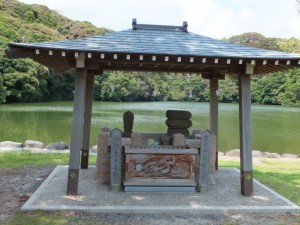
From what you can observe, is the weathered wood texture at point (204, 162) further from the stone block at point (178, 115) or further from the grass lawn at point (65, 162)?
the grass lawn at point (65, 162)

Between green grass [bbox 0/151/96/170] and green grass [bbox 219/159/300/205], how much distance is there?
14.4 ft

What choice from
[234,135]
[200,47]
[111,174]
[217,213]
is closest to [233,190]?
[217,213]

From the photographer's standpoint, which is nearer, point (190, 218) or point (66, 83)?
point (190, 218)

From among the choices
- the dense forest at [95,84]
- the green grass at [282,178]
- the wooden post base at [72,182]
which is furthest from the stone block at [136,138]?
the dense forest at [95,84]

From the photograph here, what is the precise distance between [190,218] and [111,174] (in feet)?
5.53

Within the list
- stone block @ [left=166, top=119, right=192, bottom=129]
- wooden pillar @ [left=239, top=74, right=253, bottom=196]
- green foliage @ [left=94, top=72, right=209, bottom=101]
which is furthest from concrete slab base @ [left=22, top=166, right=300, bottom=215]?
green foliage @ [left=94, top=72, right=209, bottom=101]

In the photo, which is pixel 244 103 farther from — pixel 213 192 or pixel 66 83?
pixel 66 83

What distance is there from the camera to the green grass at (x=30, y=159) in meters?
8.33

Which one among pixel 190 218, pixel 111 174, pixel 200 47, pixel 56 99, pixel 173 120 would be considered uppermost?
pixel 56 99

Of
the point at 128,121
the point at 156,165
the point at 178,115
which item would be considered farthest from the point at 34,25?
the point at 156,165

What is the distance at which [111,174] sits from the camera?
5.80m

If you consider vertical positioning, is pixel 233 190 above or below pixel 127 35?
below

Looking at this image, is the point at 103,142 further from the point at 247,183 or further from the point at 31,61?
the point at 31,61

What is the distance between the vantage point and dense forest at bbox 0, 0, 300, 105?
128 ft
